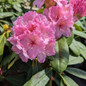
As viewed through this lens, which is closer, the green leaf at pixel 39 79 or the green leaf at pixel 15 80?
the green leaf at pixel 39 79

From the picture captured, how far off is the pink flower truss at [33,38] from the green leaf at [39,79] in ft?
0.70

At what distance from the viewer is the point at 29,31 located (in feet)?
2.69

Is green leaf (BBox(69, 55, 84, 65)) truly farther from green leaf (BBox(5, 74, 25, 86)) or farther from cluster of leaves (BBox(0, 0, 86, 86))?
green leaf (BBox(5, 74, 25, 86))

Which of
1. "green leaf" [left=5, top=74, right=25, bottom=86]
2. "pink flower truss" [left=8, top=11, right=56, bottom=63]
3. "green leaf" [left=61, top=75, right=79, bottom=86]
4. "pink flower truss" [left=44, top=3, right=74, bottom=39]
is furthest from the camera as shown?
"green leaf" [left=5, top=74, right=25, bottom=86]

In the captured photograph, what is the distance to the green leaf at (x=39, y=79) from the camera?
39.9 inches

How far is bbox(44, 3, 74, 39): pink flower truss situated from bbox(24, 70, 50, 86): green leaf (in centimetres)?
28

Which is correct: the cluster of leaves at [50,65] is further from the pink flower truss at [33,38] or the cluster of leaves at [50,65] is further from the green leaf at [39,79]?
the pink flower truss at [33,38]

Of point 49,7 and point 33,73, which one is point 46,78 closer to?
point 33,73

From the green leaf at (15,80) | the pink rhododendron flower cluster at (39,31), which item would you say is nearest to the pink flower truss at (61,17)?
the pink rhododendron flower cluster at (39,31)

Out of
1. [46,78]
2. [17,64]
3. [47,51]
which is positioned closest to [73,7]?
[47,51]

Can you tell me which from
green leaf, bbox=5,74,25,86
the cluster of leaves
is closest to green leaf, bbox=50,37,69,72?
the cluster of leaves

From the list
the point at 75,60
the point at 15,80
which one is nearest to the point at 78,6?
the point at 75,60

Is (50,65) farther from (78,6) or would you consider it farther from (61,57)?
(78,6)

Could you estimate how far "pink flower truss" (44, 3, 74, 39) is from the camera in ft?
3.04
